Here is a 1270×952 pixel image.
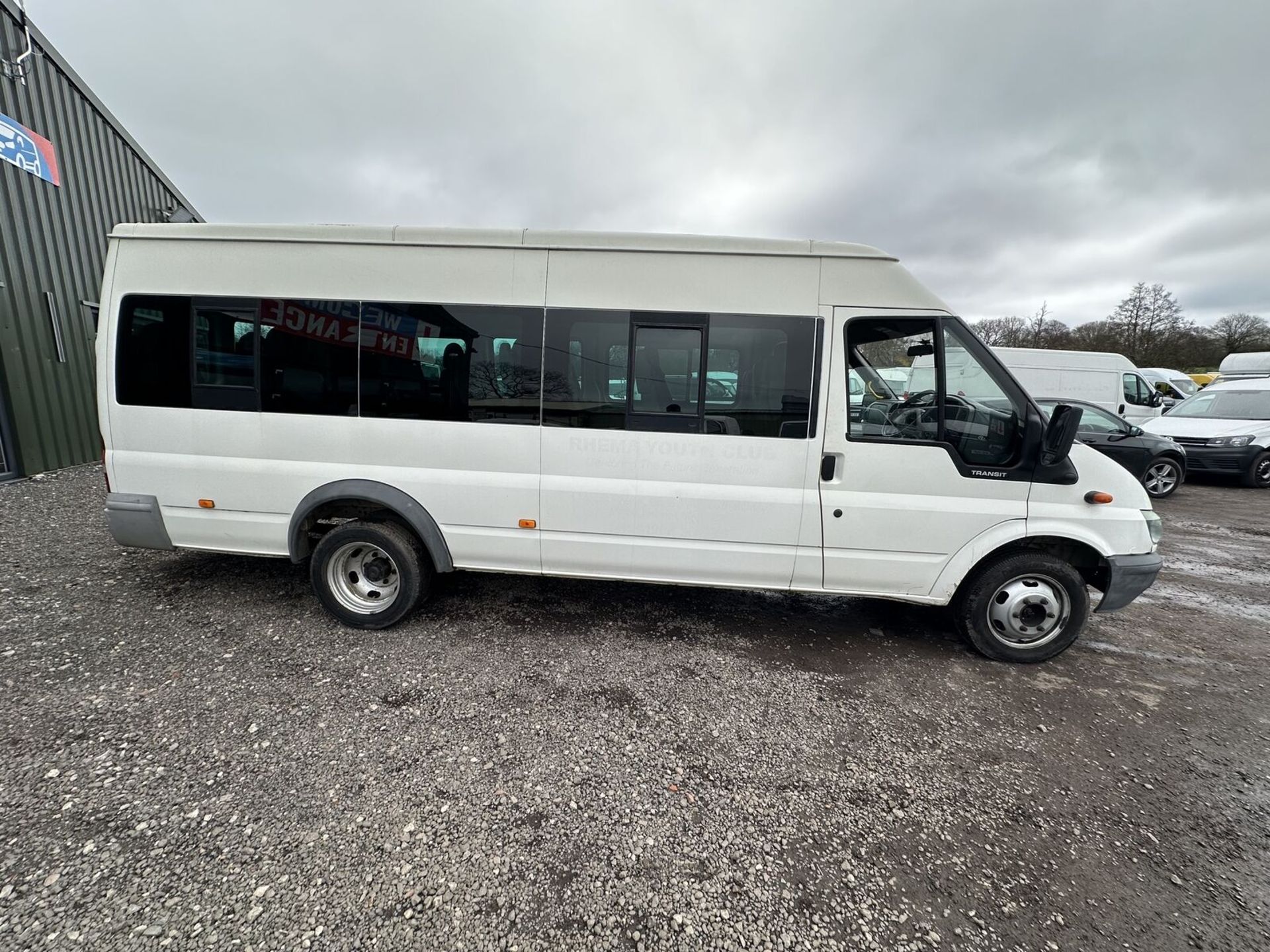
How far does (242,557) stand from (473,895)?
4292 millimetres

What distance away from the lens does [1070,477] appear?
10.0ft

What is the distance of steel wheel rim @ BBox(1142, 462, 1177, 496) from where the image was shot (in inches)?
326

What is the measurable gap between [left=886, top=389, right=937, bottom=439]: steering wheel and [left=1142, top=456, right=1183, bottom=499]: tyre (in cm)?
835

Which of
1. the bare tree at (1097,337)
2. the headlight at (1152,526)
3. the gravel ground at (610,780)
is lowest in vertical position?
the gravel ground at (610,780)

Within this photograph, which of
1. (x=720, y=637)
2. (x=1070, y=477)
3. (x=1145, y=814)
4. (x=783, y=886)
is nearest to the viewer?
(x=783, y=886)

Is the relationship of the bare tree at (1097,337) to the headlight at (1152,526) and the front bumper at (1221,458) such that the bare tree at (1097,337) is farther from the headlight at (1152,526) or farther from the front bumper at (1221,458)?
the headlight at (1152,526)

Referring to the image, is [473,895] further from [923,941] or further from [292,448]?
[292,448]

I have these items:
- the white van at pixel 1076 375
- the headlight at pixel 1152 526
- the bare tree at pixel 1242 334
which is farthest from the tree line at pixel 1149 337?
the headlight at pixel 1152 526

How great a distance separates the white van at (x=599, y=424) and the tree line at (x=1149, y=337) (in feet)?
117

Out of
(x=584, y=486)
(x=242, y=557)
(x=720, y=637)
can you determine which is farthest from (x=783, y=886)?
(x=242, y=557)

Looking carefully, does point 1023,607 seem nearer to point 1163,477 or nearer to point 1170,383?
point 1163,477

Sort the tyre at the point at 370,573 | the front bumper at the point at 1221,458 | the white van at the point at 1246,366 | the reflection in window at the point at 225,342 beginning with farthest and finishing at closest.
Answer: the white van at the point at 1246,366 → the front bumper at the point at 1221,458 → the tyre at the point at 370,573 → the reflection in window at the point at 225,342

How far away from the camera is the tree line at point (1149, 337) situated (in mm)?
31562

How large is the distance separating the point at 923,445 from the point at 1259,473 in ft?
37.5
